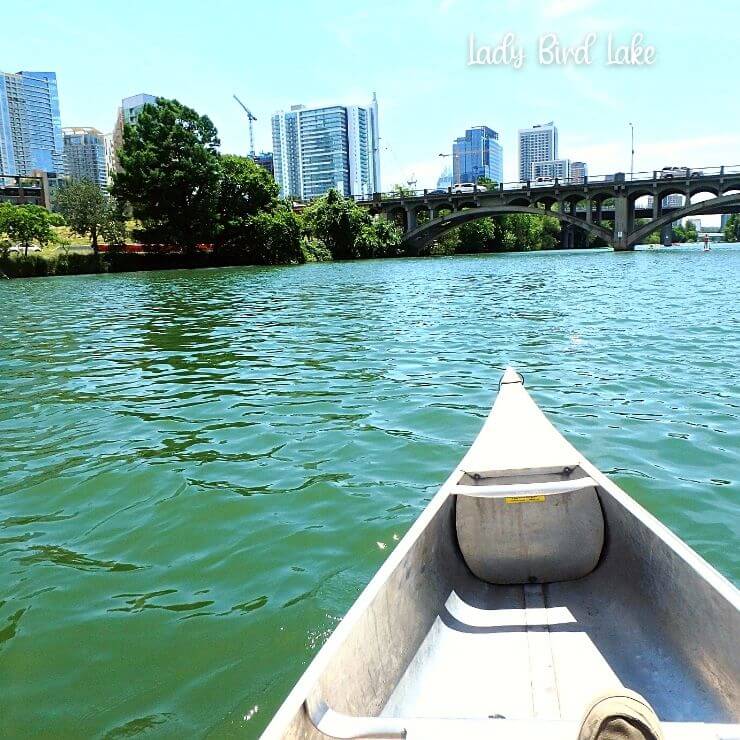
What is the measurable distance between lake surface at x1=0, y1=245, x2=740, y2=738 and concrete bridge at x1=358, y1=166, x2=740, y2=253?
66703mm

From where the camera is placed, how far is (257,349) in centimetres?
1507

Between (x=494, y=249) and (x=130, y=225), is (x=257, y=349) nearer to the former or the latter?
(x=130, y=225)

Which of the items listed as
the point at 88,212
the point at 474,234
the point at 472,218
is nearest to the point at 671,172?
the point at 472,218

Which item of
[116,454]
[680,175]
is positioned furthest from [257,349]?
[680,175]

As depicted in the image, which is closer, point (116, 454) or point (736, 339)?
point (116, 454)

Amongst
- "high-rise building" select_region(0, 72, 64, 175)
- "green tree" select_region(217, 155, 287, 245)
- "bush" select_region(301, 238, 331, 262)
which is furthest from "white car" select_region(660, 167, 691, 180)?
"high-rise building" select_region(0, 72, 64, 175)

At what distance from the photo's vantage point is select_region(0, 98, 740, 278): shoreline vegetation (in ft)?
175

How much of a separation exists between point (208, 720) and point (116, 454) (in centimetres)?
477

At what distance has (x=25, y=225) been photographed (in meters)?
51.2

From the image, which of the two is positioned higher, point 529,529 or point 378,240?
point 378,240

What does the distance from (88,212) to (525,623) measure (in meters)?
61.3

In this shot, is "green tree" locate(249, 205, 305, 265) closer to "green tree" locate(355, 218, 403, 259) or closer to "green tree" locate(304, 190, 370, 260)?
"green tree" locate(304, 190, 370, 260)

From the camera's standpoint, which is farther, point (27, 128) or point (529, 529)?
point (27, 128)

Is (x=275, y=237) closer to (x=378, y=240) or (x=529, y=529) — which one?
(x=378, y=240)
